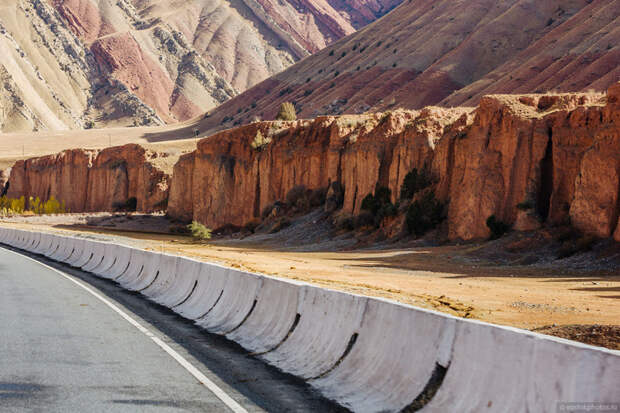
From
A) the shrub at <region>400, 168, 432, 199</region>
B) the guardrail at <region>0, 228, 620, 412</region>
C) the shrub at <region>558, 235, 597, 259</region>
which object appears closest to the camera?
the guardrail at <region>0, 228, 620, 412</region>

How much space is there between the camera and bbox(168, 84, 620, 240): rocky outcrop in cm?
2952

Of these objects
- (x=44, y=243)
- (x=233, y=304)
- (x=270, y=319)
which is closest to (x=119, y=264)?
(x=233, y=304)

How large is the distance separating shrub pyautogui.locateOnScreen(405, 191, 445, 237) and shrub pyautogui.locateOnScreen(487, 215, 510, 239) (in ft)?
17.9

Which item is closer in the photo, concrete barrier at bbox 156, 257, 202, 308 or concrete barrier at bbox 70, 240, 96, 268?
concrete barrier at bbox 156, 257, 202, 308

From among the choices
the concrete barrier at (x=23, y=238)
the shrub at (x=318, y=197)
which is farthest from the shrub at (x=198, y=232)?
the concrete barrier at (x=23, y=238)

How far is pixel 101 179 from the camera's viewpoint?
98000mm

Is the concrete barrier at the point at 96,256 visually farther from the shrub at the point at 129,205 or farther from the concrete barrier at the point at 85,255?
the shrub at the point at 129,205

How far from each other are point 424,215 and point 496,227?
21.3 feet

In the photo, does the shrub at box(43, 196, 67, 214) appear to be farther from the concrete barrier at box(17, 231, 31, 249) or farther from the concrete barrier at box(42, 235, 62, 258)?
the concrete barrier at box(42, 235, 62, 258)

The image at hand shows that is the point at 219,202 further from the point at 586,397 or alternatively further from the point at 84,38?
the point at 84,38

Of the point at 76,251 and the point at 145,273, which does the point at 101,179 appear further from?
the point at 145,273

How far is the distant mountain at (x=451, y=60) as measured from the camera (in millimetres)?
71188

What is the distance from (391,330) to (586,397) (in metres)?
2.97

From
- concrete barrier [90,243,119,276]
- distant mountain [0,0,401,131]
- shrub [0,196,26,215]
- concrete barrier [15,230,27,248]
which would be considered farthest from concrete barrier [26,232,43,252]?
distant mountain [0,0,401,131]
